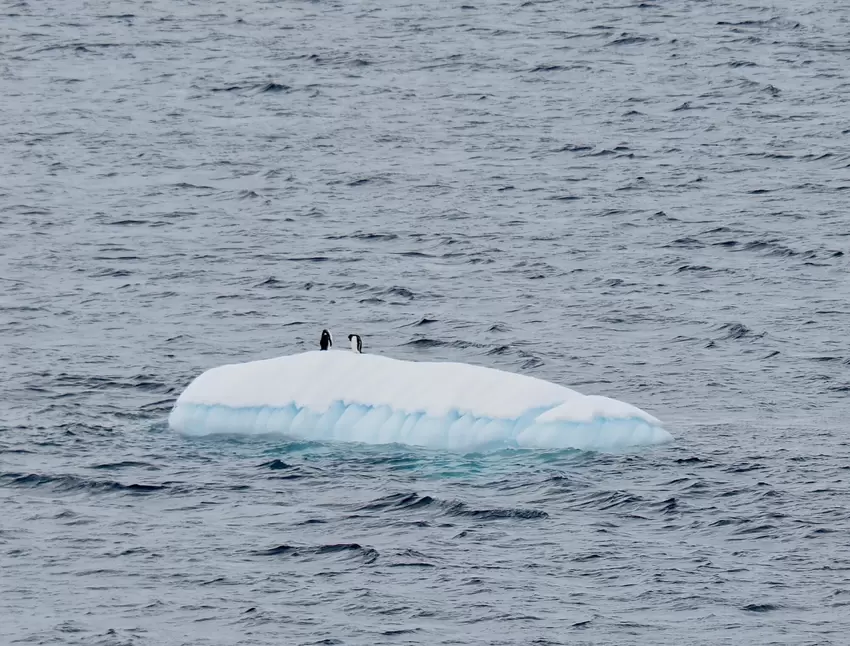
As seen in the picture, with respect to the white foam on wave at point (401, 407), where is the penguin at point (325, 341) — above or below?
above

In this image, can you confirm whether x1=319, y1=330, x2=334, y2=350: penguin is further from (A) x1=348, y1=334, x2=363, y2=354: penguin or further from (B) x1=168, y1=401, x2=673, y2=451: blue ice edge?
(B) x1=168, y1=401, x2=673, y2=451: blue ice edge

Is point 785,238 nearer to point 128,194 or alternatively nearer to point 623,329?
point 623,329

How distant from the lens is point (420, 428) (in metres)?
29.6

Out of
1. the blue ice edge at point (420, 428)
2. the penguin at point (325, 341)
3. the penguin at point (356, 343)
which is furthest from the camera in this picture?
the penguin at point (325, 341)

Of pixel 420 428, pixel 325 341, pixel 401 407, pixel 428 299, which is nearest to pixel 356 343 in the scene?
pixel 325 341

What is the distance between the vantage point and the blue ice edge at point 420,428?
29234 millimetres

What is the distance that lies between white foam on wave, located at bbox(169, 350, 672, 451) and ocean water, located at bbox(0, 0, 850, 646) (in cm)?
39

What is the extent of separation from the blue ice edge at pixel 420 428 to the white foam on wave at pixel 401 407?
16 millimetres

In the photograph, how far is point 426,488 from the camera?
90.5ft

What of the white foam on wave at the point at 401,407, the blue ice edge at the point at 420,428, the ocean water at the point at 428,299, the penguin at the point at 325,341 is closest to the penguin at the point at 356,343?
the white foam on wave at the point at 401,407

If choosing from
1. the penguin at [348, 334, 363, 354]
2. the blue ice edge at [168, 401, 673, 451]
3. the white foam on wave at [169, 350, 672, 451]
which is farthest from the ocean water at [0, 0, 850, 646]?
the penguin at [348, 334, 363, 354]

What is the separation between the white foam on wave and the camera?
96.2ft

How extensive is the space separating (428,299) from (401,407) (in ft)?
34.9

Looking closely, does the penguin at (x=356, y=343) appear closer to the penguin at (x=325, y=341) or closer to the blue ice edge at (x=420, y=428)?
the penguin at (x=325, y=341)
